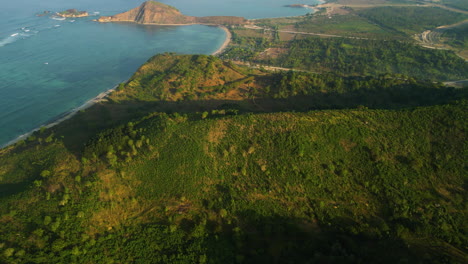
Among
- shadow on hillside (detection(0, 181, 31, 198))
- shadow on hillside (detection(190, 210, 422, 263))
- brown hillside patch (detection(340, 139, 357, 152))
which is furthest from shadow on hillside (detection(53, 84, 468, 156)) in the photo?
shadow on hillside (detection(190, 210, 422, 263))

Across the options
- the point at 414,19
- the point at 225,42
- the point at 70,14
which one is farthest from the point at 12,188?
the point at 414,19

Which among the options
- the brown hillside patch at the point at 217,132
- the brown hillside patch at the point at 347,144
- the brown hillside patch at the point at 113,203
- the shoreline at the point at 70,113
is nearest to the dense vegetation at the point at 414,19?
the brown hillside patch at the point at 347,144

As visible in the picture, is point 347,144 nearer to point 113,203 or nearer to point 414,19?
point 113,203

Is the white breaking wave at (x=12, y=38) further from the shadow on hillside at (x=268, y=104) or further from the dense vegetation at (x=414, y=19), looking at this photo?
the dense vegetation at (x=414, y=19)

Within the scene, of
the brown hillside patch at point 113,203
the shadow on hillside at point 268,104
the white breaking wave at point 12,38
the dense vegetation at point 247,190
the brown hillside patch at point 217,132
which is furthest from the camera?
the white breaking wave at point 12,38

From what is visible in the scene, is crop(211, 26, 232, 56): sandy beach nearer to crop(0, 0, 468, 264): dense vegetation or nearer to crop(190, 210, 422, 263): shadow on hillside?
crop(0, 0, 468, 264): dense vegetation

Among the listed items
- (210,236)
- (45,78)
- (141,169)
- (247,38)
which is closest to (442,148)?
(210,236)
